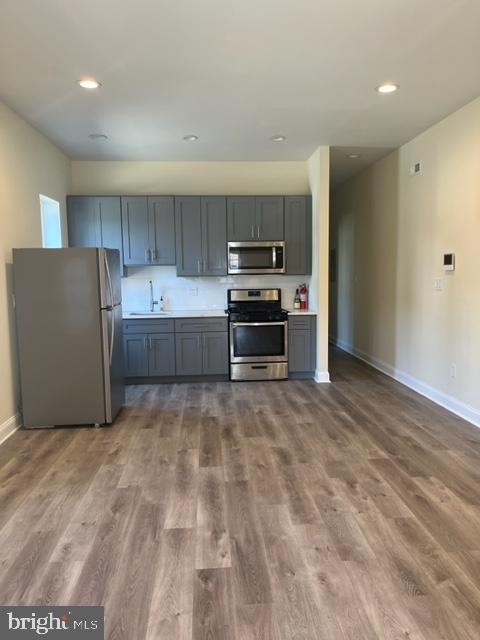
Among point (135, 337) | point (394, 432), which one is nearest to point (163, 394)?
point (135, 337)

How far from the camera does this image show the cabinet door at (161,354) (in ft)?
16.6

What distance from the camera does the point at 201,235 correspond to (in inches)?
209

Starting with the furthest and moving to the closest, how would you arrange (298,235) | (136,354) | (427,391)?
(298,235)
(136,354)
(427,391)

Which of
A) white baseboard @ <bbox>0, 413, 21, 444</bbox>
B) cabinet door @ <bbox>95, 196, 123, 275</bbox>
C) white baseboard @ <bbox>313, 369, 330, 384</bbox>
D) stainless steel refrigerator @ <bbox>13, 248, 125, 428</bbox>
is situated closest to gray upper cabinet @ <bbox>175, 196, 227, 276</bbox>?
cabinet door @ <bbox>95, 196, 123, 275</bbox>

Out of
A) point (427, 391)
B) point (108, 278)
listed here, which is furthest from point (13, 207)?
point (427, 391)

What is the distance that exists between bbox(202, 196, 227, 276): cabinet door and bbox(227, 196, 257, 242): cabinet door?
6 centimetres

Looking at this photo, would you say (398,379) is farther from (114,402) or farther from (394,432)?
(114,402)

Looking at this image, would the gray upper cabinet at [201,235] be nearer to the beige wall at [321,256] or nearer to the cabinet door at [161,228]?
the cabinet door at [161,228]

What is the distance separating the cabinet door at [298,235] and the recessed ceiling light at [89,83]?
Result: 2717 mm

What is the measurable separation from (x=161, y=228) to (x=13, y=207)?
1849 mm

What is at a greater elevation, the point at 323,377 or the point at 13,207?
the point at 13,207

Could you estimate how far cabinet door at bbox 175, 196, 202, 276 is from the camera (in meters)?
5.25

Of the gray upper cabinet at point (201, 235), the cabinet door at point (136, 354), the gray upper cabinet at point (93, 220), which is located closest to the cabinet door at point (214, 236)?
the gray upper cabinet at point (201, 235)

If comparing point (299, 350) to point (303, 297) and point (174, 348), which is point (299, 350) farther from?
point (174, 348)
